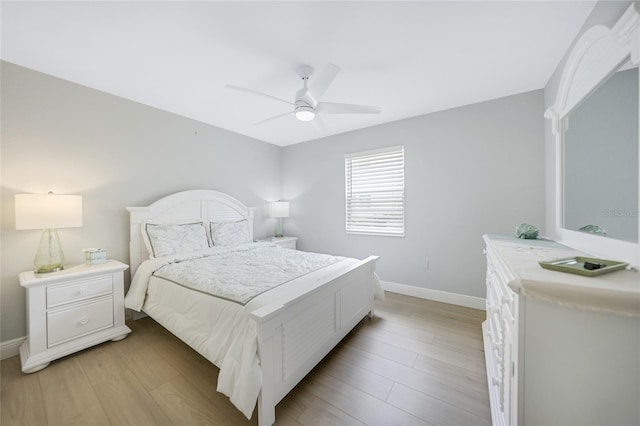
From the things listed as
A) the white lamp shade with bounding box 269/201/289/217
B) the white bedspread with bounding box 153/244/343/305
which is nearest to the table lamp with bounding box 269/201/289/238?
the white lamp shade with bounding box 269/201/289/217

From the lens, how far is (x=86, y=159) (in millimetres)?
2418

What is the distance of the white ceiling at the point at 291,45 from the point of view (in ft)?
4.91

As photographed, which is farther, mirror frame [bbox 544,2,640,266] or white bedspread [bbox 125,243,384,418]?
white bedspread [bbox 125,243,384,418]

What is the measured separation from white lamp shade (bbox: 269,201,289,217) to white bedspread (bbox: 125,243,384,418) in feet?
6.11

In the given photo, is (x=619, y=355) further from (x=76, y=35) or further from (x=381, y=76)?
(x=76, y=35)

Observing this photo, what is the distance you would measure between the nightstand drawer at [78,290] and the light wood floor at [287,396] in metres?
0.49

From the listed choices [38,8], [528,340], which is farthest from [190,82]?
[528,340]

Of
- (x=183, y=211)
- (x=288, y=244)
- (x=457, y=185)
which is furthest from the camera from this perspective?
(x=288, y=244)

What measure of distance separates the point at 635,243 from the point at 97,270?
142 inches

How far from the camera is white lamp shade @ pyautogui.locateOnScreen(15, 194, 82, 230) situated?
1828 mm

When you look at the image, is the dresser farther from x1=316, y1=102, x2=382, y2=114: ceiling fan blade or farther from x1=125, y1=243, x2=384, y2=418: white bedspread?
x1=316, y1=102, x2=382, y2=114: ceiling fan blade

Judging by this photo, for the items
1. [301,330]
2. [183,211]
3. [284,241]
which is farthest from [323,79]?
[284,241]

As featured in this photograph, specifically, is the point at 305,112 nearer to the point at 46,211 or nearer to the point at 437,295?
the point at 46,211

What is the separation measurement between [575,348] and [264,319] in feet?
4.12
